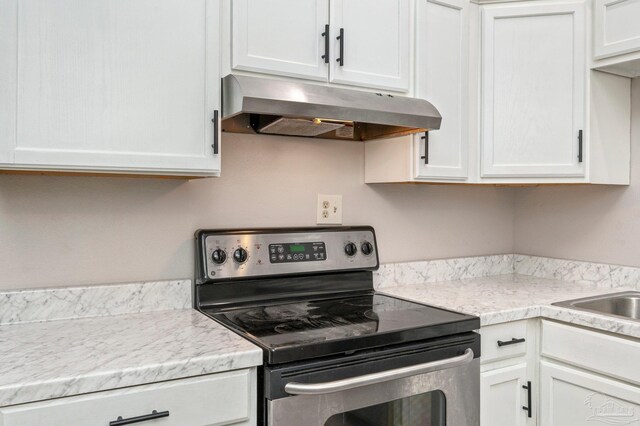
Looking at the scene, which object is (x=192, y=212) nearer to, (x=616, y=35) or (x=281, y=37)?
(x=281, y=37)

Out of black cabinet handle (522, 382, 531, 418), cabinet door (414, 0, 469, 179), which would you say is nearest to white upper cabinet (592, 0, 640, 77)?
cabinet door (414, 0, 469, 179)

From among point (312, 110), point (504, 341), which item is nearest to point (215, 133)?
point (312, 110)

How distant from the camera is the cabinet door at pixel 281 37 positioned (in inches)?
61.3

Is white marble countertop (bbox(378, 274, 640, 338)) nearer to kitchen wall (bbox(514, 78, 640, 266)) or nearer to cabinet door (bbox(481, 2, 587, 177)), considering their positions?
kitchen wall (bbox(514, 78, 640, 266))

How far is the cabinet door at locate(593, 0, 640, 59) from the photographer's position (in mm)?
1843

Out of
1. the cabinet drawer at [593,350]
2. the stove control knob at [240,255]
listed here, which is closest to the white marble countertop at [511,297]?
the cabinet drawer at [593,350]

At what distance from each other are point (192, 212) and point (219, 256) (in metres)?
0.19

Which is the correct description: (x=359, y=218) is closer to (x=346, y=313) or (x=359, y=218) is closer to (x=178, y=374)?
(x=346, y=313)

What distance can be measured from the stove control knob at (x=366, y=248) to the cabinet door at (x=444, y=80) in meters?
0.34

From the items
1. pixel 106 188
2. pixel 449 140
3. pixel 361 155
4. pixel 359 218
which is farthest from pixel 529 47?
pixel 106 188

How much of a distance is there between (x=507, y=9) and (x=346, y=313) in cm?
139

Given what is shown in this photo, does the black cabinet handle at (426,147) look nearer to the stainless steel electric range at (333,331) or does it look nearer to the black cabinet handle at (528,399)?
the stainless steel electric range at (333,331)

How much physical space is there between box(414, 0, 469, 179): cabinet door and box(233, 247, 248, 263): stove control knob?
27.8 inches

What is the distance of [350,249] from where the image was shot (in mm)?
1998
